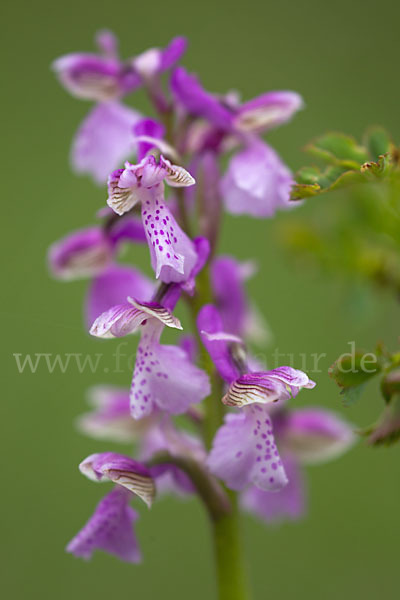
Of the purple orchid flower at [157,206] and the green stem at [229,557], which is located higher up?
the purple orchid flower at [157,206]

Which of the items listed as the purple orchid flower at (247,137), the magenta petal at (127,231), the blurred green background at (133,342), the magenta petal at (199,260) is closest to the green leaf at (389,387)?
the magenta petal at (199,260)

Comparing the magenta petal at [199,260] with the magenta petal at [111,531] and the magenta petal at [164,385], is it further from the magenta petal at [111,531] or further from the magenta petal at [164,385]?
the magenta petal at [111,531]

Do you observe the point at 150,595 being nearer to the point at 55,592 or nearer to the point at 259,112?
the point at 55,592

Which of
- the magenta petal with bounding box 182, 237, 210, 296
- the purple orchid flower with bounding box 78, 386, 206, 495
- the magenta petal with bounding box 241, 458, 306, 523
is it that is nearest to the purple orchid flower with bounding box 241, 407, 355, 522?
the magenta petal with bounding box 241, 458, 306, 523

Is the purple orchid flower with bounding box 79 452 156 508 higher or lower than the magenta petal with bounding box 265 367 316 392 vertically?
lower

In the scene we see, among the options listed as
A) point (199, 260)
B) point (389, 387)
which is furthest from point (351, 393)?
point (199, 260)

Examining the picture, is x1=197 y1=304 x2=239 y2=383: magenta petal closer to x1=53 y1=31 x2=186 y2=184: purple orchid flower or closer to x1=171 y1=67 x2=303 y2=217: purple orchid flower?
x1=171 y1=67 x2=303 y2=217: purple orchid flower
